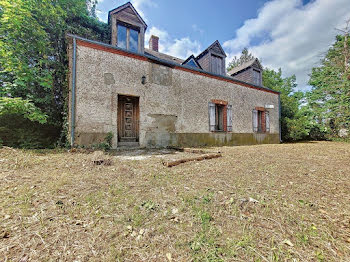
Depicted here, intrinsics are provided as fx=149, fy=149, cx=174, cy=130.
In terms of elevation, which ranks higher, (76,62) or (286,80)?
(286,80)

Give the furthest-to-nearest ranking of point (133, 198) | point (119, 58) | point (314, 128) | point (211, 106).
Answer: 1. point (314, 128)
2. point (211, 106)
3. point (119, 58)
4. point (133, 198)

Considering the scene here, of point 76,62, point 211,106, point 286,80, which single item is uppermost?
point 286,80

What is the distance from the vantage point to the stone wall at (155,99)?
16.3 feet

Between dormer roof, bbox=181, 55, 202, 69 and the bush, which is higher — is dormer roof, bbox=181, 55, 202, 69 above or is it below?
above

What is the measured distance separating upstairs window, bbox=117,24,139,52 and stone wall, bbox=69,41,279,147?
1.52 metres

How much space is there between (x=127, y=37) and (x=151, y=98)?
3.21 metres

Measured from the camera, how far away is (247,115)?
9.05 meters

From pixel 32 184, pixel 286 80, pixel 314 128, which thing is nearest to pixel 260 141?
pixel 314 128

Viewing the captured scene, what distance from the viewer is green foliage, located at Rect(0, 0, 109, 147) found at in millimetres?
4246

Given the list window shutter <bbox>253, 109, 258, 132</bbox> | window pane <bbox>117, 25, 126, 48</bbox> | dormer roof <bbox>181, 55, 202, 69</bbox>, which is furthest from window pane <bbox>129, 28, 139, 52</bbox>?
window shutter <bbox>253, 109, 258, 132</bbox>

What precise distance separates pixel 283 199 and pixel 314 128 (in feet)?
48.5

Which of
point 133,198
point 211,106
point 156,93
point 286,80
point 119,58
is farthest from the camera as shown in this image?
point 286,80

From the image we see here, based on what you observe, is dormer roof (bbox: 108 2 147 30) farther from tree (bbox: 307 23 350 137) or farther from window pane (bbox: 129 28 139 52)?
tree (bbox: 307 23 350 137)

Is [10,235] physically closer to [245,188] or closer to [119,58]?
[245,188]
